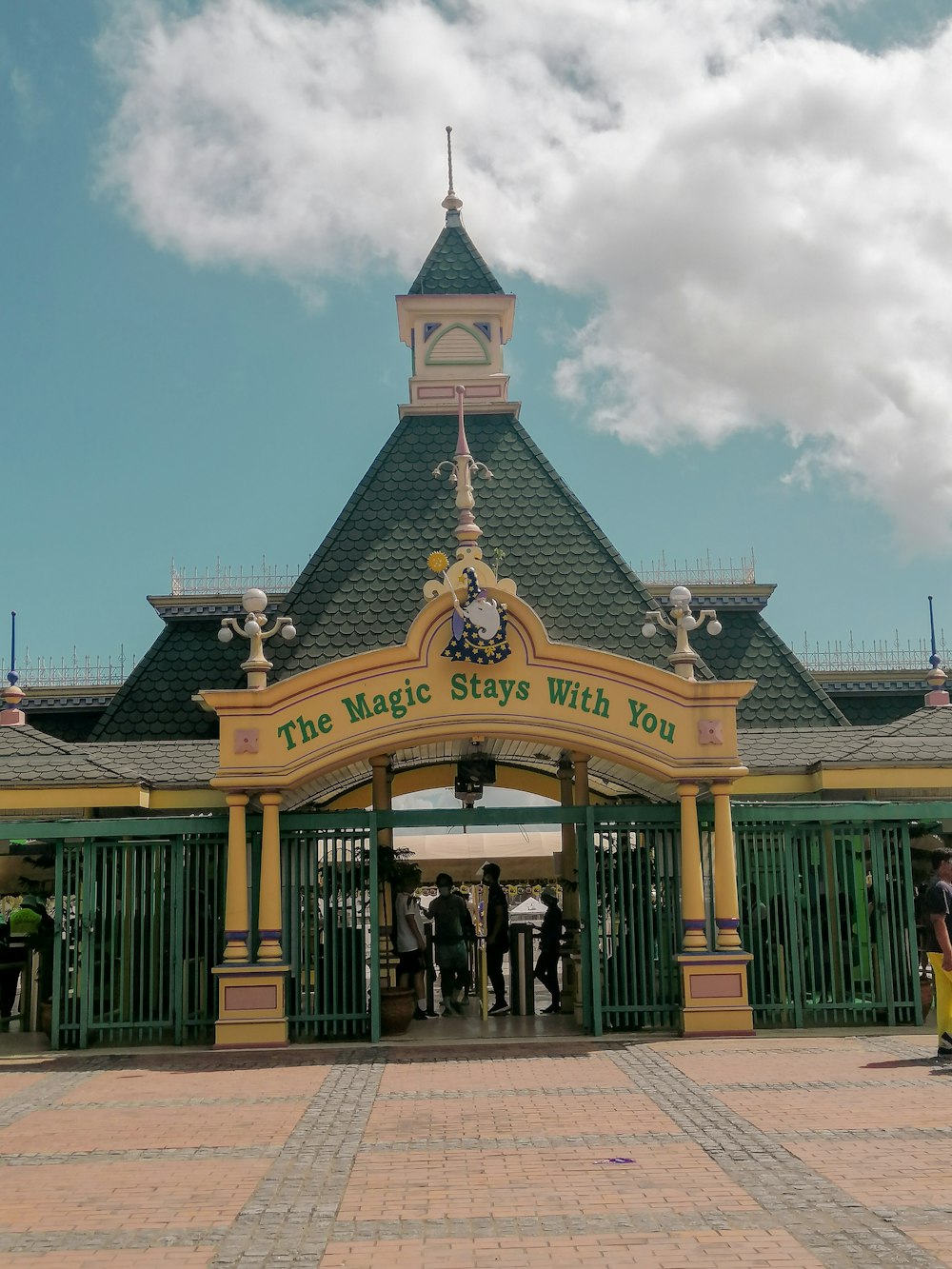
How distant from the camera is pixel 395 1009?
1463 cm

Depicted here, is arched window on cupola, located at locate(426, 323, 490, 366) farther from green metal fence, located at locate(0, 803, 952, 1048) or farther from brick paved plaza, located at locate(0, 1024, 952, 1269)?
brick paved plaza, located at locate(0, 1024, 952, 1269)

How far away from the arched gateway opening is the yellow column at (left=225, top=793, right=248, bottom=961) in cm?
2

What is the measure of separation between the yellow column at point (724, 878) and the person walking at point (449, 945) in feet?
11.9

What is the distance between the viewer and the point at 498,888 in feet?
57.6

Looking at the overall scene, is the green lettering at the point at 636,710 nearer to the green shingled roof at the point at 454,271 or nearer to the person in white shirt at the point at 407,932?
the person in white shirt at the point at 407,932

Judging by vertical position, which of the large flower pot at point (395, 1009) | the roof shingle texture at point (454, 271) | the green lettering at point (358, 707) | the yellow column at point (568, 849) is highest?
the roof shingle texture at point (454, 271)

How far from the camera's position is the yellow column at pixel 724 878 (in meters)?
14.3

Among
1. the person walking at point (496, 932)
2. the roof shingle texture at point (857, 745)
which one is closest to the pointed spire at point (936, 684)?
the roof shingle texture at point (857, 745)

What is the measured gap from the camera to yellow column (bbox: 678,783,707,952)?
1423 centimetres

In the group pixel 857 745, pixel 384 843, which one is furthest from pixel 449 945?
pixel 857 745

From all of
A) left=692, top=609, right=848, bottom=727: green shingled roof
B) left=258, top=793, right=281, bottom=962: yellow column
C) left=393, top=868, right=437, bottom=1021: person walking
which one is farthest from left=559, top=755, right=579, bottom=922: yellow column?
left=258, top=793, right=281, bottom=962: yellow column

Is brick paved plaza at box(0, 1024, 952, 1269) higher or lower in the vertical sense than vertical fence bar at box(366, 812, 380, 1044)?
lower

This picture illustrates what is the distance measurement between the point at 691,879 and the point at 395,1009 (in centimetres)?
345

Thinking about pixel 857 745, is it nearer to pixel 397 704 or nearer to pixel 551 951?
pixel 551 951
